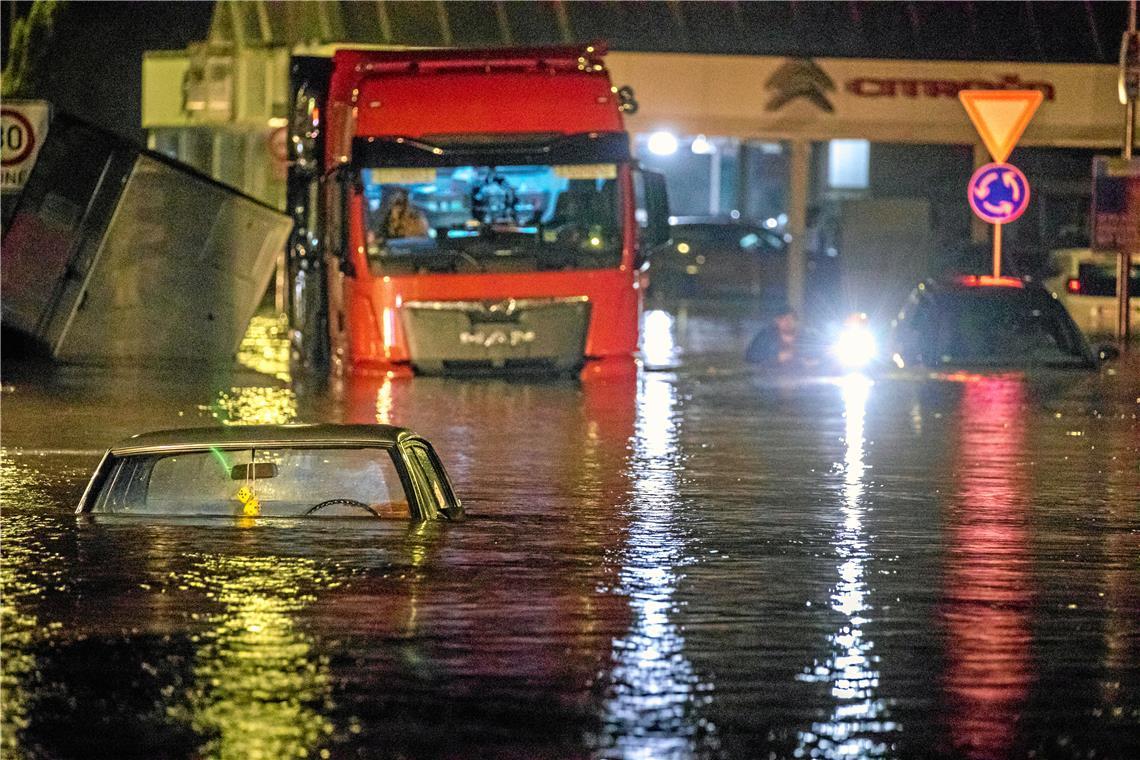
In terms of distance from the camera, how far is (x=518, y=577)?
10719 millimetres

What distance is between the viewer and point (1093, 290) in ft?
112

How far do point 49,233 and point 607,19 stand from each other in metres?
14.3

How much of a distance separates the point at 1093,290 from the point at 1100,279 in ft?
0.61

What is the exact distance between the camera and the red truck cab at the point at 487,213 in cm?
2248

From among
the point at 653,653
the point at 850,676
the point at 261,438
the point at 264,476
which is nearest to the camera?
the point at 850,676

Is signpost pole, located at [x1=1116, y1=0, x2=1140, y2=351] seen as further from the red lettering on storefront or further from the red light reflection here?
the red light reflection

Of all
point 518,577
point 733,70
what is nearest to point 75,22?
point 733,70

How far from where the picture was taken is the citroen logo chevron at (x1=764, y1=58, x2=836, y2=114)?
36.1 metres

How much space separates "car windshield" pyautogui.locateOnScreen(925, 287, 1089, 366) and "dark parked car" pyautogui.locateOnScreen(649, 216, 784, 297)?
69.4 ft

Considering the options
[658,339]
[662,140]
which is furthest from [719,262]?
[658,339]

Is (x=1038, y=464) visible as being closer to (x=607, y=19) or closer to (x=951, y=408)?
(x=951, y=408)

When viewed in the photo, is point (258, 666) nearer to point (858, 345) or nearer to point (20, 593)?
point (20, 593)

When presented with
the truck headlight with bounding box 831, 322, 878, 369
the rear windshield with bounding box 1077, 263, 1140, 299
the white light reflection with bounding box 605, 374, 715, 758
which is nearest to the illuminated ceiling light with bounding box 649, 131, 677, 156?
the rear windshield with bounding box 1077, 263, 1140, 299

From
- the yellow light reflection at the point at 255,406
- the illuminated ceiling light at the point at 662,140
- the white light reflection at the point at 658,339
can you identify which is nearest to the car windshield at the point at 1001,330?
the white light reflection at the point at 658,339
